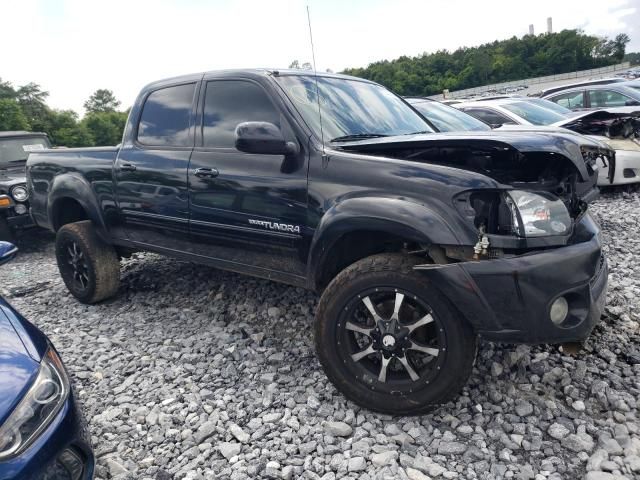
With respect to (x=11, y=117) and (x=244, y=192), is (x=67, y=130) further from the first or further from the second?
(x=244, y=192)

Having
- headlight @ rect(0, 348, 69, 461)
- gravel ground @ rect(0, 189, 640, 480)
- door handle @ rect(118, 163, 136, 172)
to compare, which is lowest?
gravel ground @ rect(0, 189, 640, 480)

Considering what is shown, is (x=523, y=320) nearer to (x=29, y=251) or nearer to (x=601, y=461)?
(x=601, y=461)

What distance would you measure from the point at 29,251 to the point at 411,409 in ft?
22.2

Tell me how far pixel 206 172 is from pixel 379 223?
1.39 m

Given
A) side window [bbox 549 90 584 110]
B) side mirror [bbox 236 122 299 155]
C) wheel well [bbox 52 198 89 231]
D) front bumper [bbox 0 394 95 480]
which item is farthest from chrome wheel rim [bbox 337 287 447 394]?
side window [bbox 549 90 584 110]

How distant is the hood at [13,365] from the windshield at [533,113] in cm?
708

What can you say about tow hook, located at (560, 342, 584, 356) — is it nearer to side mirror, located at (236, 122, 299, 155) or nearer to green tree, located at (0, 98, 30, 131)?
side mirror, located at (236, 122, 299, 155)

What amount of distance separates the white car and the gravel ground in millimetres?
2944

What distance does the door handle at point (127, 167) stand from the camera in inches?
145

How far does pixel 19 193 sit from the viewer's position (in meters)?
6.74

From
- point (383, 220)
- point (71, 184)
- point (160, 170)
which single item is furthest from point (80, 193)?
point (383, 220)

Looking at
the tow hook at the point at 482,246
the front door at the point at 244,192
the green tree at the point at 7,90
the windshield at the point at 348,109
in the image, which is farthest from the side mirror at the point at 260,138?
the green tree at the point at 7,90

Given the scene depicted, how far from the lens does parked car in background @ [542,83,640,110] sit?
10811mm

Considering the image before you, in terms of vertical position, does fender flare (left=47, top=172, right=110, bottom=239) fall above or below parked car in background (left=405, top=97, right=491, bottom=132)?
below
